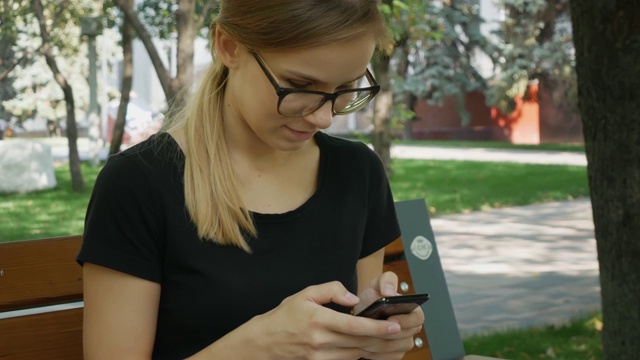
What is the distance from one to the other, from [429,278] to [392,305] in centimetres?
148

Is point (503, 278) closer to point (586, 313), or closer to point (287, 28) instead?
point (586, 313)

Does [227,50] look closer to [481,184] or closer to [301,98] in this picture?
[301,98]

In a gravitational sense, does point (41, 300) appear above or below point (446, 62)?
above

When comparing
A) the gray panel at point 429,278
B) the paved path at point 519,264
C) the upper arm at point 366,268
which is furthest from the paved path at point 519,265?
the upper arm at point 366,268

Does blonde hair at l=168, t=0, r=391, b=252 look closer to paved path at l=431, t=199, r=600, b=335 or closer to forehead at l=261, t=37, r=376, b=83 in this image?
forehead at l=261, t=37, r=376, b=83

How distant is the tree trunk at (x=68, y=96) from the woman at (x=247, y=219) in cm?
1141

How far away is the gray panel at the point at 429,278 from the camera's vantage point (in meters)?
3.13

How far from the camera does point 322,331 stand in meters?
1.73

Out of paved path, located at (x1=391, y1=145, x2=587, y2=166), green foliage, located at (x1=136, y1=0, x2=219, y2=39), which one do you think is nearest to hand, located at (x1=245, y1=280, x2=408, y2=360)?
green foliage, located at (x1=136, y1=0, x2=219, y2=39)

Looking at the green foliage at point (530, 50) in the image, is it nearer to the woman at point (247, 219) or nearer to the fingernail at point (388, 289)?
the woman at point (247, 219)

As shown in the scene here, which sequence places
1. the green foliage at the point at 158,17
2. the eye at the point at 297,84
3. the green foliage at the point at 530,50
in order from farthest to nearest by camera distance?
the green foliage at the point at 530,50, the green foliage at the point at 158,17, the eye at the point at 297,84

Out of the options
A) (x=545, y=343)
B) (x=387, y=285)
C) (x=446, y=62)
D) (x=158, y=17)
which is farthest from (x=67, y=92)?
(x=446, y=62)

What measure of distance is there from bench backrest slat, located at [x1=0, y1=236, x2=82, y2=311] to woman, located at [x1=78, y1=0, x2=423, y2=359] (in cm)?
43

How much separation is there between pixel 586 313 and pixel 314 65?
5.19 meters
